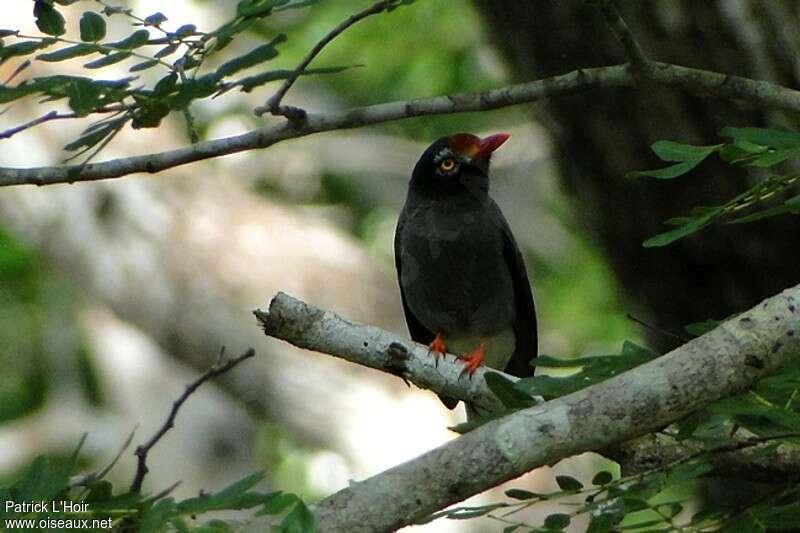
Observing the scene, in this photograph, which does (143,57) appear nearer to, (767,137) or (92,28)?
(92,28)

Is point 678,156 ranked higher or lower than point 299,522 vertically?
higher

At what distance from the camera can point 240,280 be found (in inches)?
379

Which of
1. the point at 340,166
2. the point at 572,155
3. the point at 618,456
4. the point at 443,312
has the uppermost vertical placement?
the point at 340,166

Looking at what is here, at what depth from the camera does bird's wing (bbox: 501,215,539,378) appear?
5980 mm

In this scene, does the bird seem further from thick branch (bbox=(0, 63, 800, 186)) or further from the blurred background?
thick branch (bbox=(0, 63, 800, 186))

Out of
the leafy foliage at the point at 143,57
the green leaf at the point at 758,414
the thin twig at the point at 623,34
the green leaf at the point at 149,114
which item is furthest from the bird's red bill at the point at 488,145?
the green leaf at the point at 758,414

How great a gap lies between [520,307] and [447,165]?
2.55 feet

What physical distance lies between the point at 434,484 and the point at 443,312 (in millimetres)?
3344

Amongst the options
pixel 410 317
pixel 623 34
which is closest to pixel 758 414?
pixel 623 34

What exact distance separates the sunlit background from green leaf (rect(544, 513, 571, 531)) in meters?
5.88

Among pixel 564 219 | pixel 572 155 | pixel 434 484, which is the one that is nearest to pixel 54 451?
pixel 564 219

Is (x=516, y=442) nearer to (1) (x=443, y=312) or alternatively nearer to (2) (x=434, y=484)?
(2) (x=434, y=484)

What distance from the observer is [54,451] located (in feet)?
32.9

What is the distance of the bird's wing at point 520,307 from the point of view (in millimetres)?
5980
